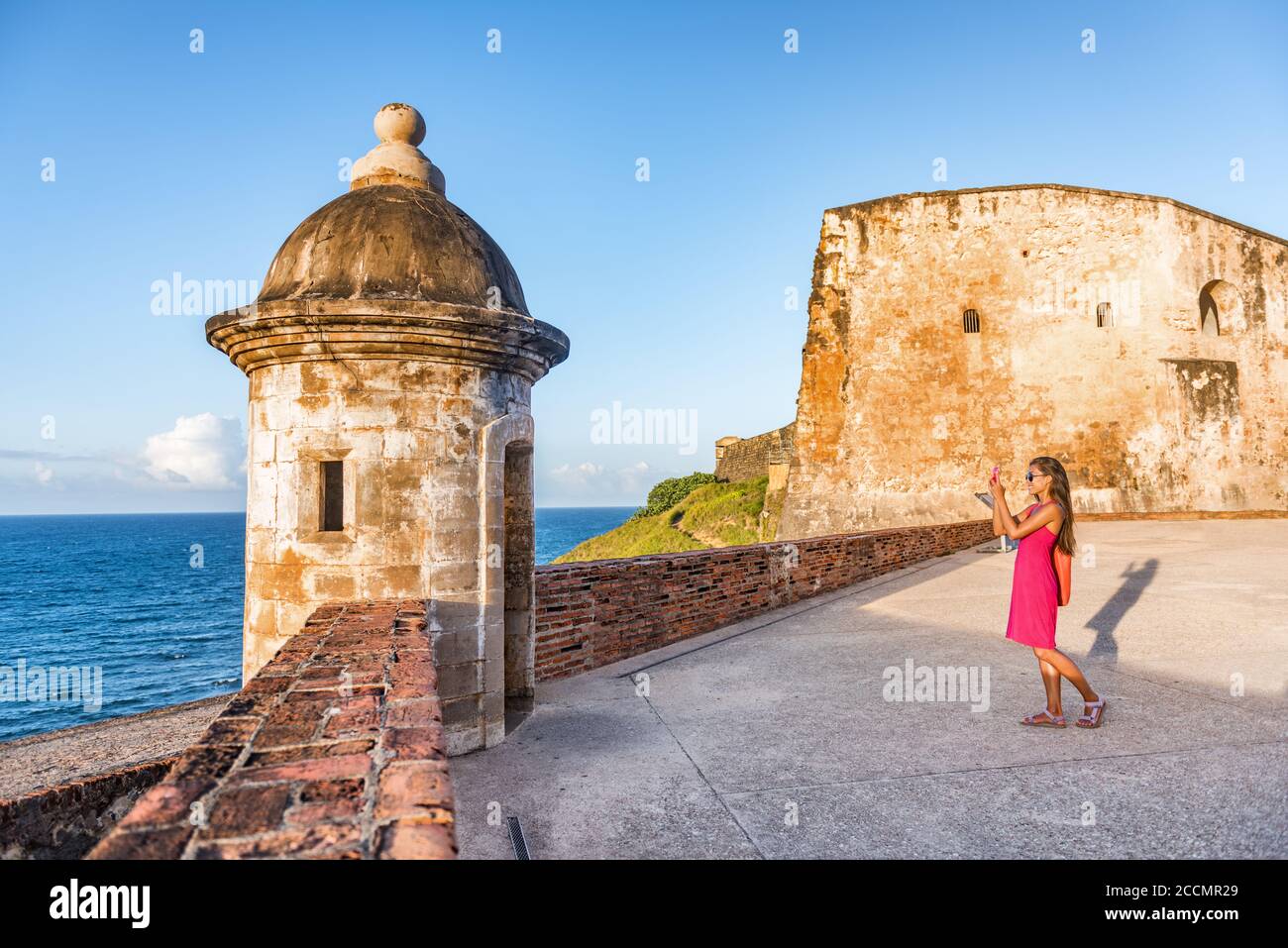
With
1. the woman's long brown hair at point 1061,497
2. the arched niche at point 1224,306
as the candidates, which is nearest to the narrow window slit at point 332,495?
the woman's long brown hair at point 1061,497

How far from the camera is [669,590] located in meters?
8.53

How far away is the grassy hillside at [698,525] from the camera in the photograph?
94.9 ft

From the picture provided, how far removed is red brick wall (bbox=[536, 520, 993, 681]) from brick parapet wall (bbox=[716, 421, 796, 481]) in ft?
66.3

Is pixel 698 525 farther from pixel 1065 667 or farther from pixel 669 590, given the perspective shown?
Answer: pixel 1065 667

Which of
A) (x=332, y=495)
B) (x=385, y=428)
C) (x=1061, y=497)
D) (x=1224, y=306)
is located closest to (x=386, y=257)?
(x=385, y=428)

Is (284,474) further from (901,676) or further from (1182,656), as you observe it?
(1182,656)

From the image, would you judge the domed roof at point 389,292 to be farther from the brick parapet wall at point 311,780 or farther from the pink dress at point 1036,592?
the pink dress at point 1036,592

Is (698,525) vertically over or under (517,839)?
under

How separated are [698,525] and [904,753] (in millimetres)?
27622

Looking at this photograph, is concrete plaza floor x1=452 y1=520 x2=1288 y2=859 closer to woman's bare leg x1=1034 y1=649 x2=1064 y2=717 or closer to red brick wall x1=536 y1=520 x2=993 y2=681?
woman's bare leg x1=1034 y1=649 x2=1064 y2=717

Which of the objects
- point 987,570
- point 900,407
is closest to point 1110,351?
point 900,407

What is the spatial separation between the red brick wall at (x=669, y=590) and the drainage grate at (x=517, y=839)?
114 inches

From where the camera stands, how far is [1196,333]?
→ 20031 millimetres

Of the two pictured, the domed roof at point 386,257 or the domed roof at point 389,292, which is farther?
the domed roof at point 386,257
